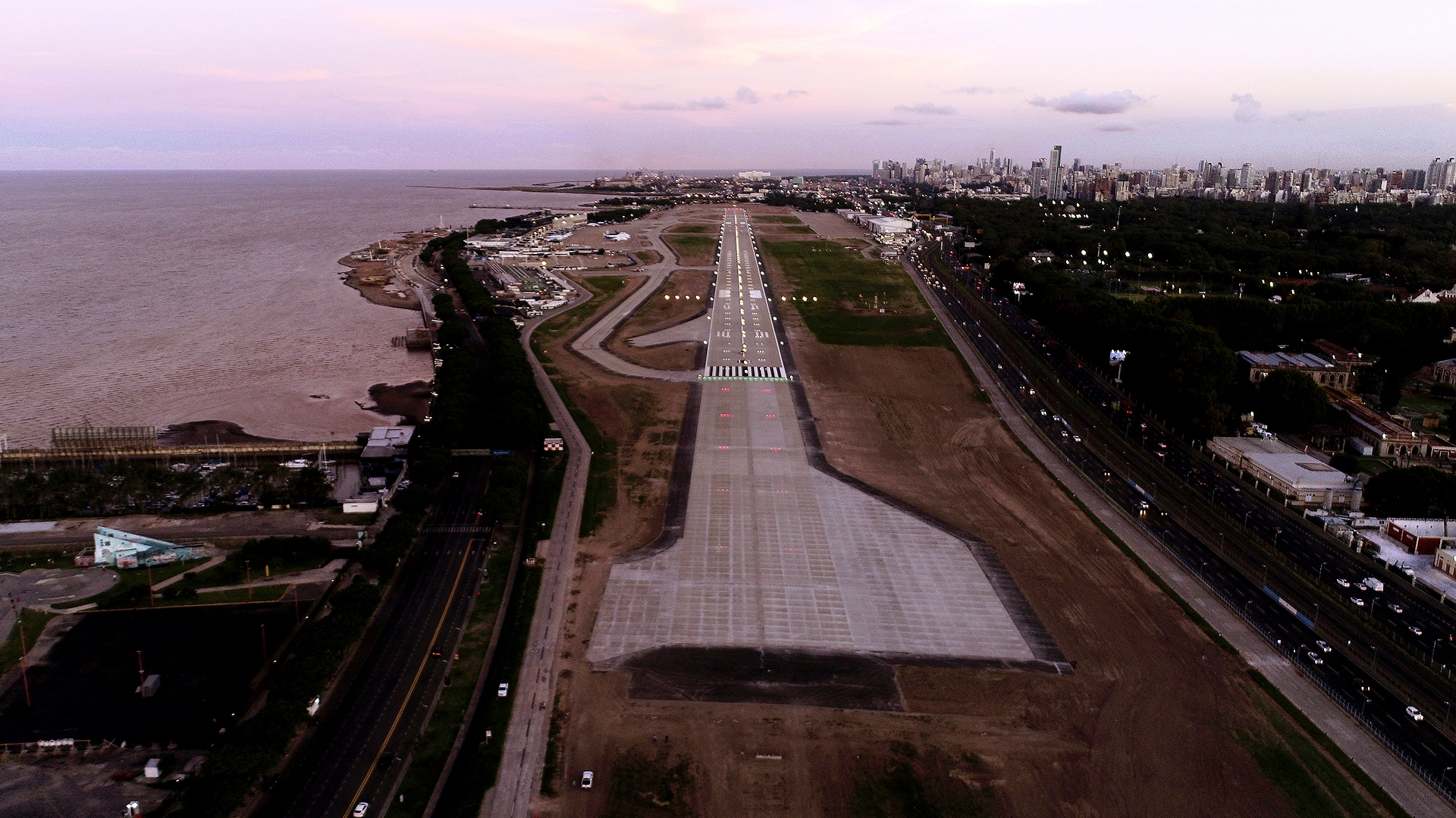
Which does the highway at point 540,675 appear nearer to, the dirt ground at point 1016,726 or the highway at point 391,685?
the dirt ground at point 1016,726

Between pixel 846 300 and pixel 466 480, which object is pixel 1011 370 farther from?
pixel 466 480

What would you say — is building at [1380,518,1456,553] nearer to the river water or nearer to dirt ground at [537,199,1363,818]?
dirt ground at [537,199,1363,818]

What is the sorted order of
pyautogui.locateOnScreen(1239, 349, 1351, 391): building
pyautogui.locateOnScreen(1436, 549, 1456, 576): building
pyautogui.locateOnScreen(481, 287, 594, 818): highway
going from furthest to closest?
pyautogui.locateOnScreen(1239, 349, 1351, 391): building
pyautogui.locateOnScreen(1436, 549, 1456, 576): building
pyautogui.locateOnScreen(481, 287, 594, 818): highway

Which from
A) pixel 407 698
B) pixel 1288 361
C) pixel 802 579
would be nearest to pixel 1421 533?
pixel 802 579

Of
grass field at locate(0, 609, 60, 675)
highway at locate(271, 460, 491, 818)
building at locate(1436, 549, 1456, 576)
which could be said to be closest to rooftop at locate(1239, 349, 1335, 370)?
building at locate(1436, 549, 1456, 576)

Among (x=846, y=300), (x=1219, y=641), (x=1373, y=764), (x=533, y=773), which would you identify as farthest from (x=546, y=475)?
(x=846, y=300)

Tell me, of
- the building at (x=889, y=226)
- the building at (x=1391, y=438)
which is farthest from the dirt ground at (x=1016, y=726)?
the building at (x=889, y=226)
